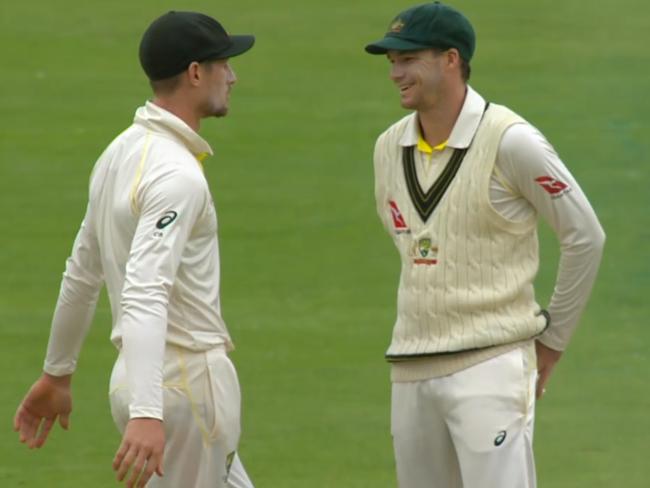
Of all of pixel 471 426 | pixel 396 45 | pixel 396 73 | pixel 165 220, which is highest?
pixel 396 45

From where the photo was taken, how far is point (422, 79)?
6168 mm

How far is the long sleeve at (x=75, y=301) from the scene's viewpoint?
5945 mm

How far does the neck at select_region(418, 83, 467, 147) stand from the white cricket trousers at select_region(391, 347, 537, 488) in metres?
0.75

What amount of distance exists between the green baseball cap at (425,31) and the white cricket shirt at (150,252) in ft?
2.72

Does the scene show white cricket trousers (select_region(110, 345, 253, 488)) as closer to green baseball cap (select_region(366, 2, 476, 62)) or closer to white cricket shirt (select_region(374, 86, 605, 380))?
white cricket shirt (select_region(374, 86, 605, 380))

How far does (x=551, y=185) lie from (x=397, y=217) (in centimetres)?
56

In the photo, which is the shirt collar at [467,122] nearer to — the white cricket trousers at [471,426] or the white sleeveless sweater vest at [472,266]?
the white sleeveless sweater vest at [472,266]

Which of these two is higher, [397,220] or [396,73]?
[396,73]

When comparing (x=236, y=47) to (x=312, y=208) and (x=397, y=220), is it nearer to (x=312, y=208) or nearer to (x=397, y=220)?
(x=397, y=220)

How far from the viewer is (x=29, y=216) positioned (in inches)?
502

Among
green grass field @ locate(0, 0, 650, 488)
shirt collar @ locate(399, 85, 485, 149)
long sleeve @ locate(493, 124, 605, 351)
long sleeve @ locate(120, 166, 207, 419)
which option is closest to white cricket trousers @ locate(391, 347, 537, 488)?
long sleeve @ locate(493, 124, 605, 351)

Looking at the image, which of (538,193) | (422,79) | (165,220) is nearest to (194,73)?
(165,220)

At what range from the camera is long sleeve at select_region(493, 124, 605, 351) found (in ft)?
19.5

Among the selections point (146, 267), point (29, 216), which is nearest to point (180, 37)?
point (146, 267)
